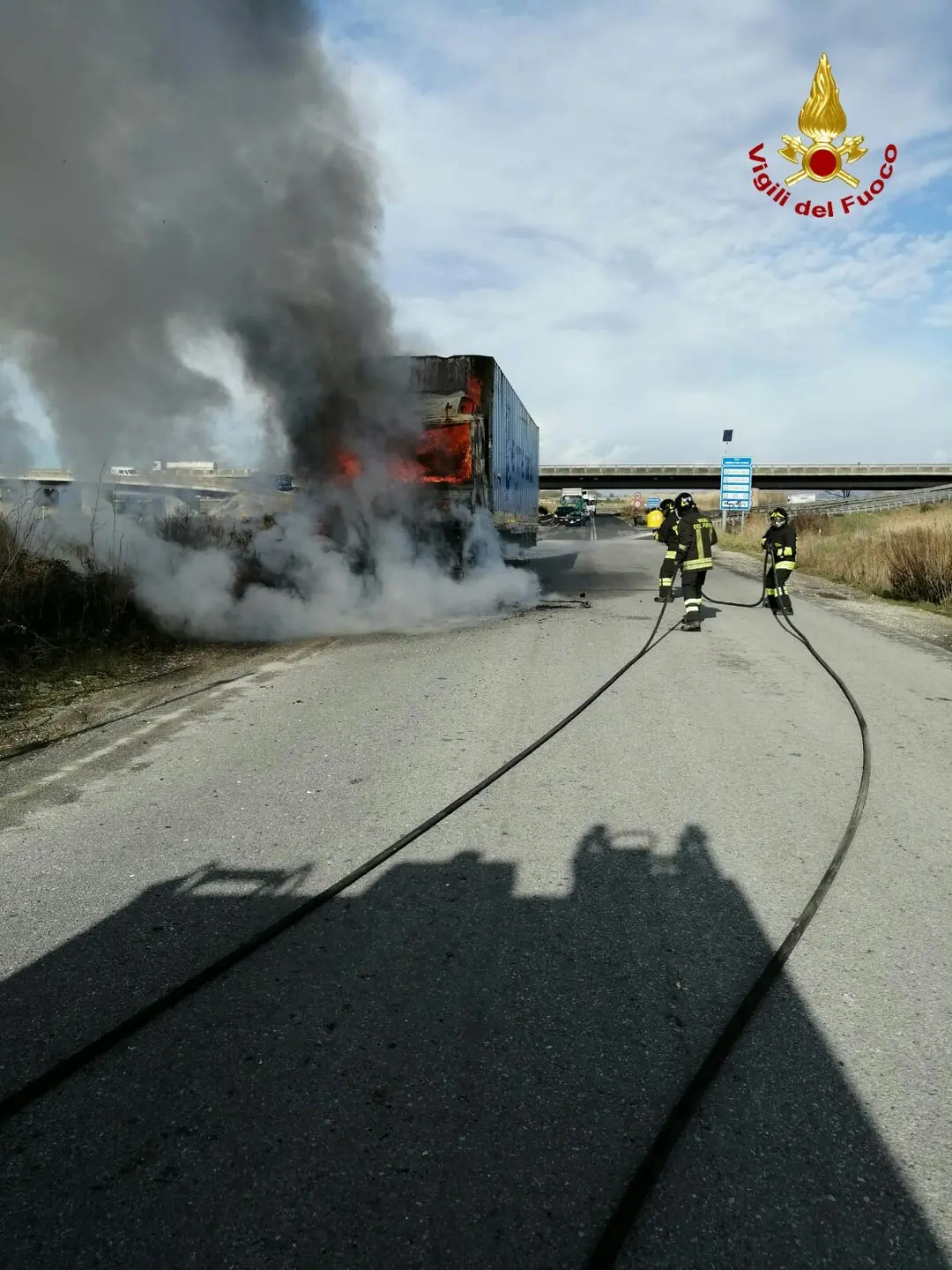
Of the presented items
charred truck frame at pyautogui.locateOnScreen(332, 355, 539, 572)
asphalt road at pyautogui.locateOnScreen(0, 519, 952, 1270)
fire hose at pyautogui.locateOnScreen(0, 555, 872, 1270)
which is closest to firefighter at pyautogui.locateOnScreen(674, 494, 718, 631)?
charred truck frame at pyautogui.locateOnScreen(332, 355, 539, 572)

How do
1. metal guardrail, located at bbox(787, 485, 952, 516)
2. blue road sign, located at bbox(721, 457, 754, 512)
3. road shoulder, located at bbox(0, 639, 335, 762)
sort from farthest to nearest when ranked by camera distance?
metal guardrail, located at bbox(787, 485, 952, 516) → blue road sign, located at bbox(721, 457, 754, 512) → road shoulder, located at bbox(0, 639, 335, 762)

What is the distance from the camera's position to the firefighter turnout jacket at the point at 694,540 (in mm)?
10180

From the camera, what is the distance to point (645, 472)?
87312mm

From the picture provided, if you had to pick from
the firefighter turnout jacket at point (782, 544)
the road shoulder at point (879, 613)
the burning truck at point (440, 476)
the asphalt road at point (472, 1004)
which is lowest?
the asphalt road at point (472, 1004)

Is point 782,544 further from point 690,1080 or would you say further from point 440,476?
point 690,1080

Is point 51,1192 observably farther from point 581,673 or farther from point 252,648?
point 252,648

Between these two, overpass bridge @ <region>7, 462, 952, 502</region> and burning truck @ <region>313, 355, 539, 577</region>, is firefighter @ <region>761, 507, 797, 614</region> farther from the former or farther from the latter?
overpass bridge @ <region>7, 462, 952, 502</region>

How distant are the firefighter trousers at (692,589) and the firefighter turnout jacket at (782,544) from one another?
1.86 metres

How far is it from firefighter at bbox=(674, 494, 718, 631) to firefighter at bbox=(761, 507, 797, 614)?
122 cm

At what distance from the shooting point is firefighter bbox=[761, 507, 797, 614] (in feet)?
36.2

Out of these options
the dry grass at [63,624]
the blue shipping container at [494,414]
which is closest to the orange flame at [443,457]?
the blue shipping container at [494,414]

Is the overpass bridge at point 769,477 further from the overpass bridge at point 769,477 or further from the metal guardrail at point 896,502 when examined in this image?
the metal guardrail at point 896,502

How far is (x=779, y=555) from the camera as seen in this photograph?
1120cm

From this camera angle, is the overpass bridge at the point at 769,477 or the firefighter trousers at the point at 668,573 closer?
the firefighter trousers at the point at 668,573
